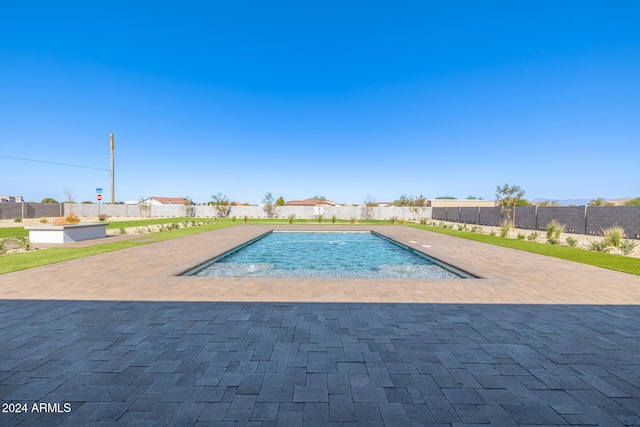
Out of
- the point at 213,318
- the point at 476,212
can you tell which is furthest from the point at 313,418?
the point at 476,212

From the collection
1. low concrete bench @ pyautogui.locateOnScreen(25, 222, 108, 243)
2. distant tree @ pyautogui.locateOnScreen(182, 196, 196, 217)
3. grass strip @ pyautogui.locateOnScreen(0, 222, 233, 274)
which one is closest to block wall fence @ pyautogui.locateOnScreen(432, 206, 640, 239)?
grass strip @ pyautogui.locateOnScreen(0, 222, 233, 274)

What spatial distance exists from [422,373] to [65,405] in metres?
2.73

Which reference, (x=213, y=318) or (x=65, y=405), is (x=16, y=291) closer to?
(x=213, y=318)

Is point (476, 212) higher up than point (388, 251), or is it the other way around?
point (476, 212)

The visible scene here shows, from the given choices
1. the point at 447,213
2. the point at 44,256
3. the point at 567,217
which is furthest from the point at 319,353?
the point at 447,213

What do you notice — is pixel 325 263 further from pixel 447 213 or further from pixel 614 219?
pixel 447 213

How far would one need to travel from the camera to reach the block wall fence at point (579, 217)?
1402 cm

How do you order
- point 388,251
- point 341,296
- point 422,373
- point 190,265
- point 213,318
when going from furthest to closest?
point 388,251, point 190,265, point 341,296, point 213,318, point 422,373

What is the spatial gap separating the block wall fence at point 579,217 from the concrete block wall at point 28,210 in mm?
42322

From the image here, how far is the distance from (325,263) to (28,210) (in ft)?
108

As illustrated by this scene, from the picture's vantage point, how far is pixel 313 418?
1842mm

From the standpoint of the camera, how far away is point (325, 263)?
8.39 meters

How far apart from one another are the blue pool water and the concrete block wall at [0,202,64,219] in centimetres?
2779

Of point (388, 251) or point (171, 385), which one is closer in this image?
point (171, 385)
